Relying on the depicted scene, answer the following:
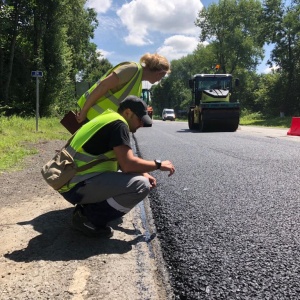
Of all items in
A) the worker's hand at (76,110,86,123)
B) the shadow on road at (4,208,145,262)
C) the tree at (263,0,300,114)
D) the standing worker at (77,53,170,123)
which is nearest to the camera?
the shadow on road at (4,208,145,262)

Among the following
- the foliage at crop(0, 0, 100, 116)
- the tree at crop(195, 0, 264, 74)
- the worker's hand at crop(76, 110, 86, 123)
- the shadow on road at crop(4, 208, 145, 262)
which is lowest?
the shadow on road at crop(4, 208, 145, 262)

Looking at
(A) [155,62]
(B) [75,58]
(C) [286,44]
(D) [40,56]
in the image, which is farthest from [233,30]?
(A) [155,62]

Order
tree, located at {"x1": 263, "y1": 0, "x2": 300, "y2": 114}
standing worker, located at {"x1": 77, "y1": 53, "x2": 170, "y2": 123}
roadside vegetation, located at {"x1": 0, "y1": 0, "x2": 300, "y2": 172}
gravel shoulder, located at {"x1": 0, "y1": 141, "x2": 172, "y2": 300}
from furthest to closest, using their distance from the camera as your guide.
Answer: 1. tree, located at {"x1": 263, "y1": 0, "x2": 300, "y2": 114}
2. roadside vegetation, located at {"x1": 0, "y1": 0, "x2": 300, "y2": 172}
3. standing worker, located at {"x1": 77, "y1": 53, "x2": 170, "y2": 123}
4. gravel shoulder, located at {"x1": 0, "y1": 141, "x2": 172, "y2": 300}

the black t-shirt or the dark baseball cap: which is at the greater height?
the dark baseball cap

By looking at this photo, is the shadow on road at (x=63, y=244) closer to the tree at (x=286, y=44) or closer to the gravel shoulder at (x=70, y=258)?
the gravel shoulder at (x=70, y=258)

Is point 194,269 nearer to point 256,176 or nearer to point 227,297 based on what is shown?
point 227,297

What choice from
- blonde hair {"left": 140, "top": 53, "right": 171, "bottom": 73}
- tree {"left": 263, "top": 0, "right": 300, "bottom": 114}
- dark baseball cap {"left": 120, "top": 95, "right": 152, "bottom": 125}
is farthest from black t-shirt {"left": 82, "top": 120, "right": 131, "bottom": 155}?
tree {"left": 263, "top": 0, "right": 300, "bottom": 114}

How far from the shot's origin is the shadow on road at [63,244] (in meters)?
2.59

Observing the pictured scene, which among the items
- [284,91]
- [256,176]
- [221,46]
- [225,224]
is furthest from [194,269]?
[221,46]

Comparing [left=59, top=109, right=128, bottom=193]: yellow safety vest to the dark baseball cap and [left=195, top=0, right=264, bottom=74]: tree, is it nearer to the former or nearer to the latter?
the dark baseball cap

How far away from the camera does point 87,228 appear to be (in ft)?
9.57

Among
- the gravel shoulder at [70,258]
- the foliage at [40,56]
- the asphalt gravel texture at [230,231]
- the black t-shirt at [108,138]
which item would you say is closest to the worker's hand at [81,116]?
the black t-shirt at [108,138]

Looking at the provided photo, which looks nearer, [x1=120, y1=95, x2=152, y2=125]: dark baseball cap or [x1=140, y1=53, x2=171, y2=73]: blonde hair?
[x1=120, y1=95, x2=152, y2=125]: dark baseball cap

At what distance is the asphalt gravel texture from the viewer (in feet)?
6.86
